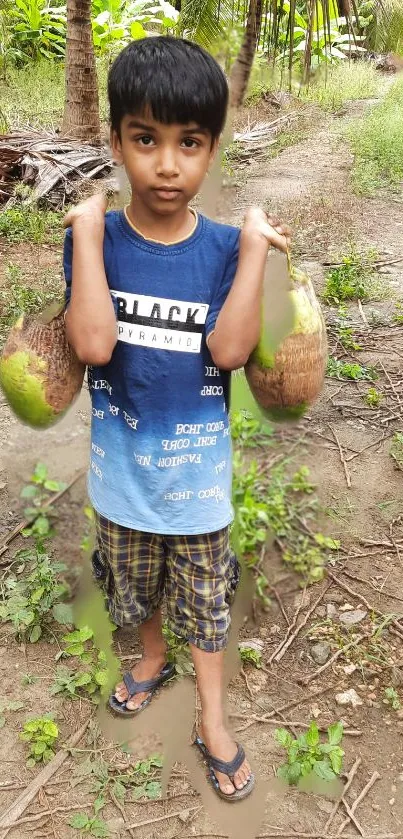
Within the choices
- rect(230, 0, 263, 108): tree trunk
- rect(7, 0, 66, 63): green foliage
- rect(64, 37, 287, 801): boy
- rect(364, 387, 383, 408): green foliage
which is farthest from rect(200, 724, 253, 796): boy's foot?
rect(7, 0, 66, 63): green foliage

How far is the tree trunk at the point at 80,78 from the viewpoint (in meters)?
5.95

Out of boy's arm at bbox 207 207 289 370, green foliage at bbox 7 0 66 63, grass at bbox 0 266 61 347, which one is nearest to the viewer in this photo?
boy's arm at bbox 207 207 289 370

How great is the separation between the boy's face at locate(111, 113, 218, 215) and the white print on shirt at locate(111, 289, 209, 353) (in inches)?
7.0

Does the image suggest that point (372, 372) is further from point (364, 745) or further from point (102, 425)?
point (102, 425)

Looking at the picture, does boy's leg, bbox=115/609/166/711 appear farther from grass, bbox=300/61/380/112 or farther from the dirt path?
grass, bbox=300/61/380/112

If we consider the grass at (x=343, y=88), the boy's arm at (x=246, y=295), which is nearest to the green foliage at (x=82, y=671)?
the boy's arm at (x=246, y=295)

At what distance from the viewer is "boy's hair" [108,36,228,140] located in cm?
121

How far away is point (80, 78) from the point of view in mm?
6266

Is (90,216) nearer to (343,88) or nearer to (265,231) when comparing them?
(265,231)

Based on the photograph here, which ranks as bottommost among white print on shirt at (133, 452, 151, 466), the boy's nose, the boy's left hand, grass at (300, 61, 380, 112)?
grass at (300, 61, 380, 112)

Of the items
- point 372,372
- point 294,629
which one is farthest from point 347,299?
point 294,629

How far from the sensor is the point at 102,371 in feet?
4.86

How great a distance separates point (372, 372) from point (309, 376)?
2362mm

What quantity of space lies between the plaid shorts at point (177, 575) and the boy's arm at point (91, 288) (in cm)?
45
